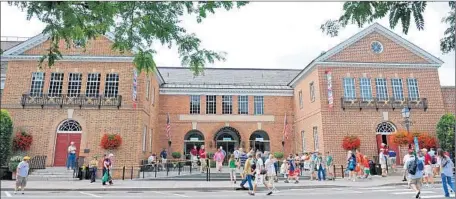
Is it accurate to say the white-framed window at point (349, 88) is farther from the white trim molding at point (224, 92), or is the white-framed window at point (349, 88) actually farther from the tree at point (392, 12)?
the tree at point (392, 12)

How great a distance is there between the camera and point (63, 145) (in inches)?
788

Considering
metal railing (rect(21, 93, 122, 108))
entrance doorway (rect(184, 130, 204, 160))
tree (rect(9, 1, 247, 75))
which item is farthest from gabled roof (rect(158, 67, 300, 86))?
tree (rect(9, 1, 247, 75))

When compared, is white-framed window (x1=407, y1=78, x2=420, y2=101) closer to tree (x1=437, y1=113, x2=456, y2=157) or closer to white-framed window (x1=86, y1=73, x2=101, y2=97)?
tree (x1=437, y1=113, x2=456, y2=157)

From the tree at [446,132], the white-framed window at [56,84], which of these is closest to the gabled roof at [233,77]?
the white-framed window at [56,84]

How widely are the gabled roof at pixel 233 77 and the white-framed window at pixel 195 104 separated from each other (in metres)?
1.39

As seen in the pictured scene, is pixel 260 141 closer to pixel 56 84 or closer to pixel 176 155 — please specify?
pixel 176 155

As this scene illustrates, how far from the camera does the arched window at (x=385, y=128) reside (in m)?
22.0

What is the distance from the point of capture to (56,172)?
18234 mm

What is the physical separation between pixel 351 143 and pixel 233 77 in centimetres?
1327

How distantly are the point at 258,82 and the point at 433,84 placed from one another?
13.6m

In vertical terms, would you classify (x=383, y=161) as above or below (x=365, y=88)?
below

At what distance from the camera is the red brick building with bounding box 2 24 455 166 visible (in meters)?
20.0

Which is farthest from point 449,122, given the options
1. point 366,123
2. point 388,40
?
point 388,40

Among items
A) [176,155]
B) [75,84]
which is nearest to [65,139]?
[75,84]
